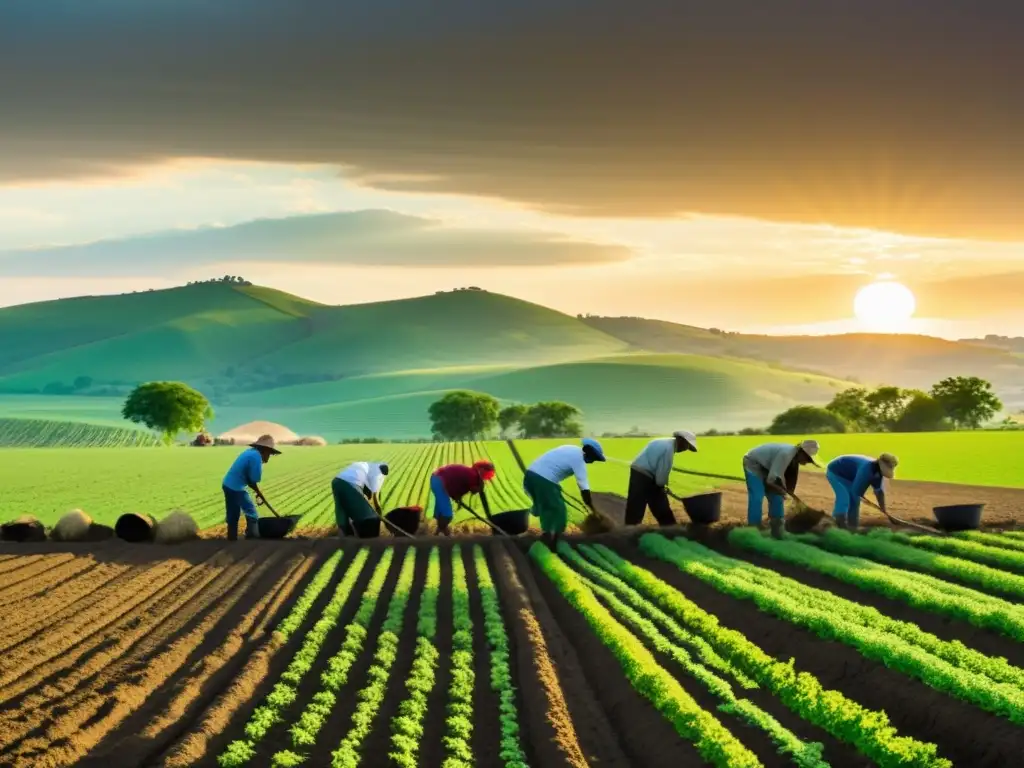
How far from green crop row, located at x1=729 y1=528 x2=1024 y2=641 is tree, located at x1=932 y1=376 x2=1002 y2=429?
8536 cm

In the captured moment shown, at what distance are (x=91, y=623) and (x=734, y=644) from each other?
25.3ft

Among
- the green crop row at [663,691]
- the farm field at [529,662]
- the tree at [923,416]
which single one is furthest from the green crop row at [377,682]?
the tree at [923,416]

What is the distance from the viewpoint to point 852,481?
18.2 meters

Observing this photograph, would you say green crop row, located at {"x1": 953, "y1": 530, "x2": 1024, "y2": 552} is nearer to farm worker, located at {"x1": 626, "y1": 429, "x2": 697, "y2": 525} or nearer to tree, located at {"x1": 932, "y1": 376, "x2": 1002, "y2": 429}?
farm worker, located at {"x1": 626, "y1": 429, "x2": 697, "y2": 525}

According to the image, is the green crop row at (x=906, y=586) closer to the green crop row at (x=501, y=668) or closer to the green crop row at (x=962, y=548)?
the green crop row at (x=962, y=548)

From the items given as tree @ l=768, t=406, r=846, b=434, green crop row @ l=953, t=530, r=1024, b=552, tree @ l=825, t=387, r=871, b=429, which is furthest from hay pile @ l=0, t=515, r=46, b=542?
tree @ l=825, t=387, r=871, b=429

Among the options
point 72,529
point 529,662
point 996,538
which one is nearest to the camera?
point 529,662

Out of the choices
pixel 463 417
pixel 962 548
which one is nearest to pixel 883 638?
pixel 962 548

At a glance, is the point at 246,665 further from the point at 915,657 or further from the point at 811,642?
the point at 915,657

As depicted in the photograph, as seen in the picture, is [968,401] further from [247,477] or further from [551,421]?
[247,477]

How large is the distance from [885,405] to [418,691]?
96144 mm

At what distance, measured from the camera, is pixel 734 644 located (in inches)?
418

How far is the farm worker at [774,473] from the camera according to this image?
17328 mm

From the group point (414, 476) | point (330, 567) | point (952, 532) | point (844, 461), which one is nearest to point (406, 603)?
point (330, 567)
